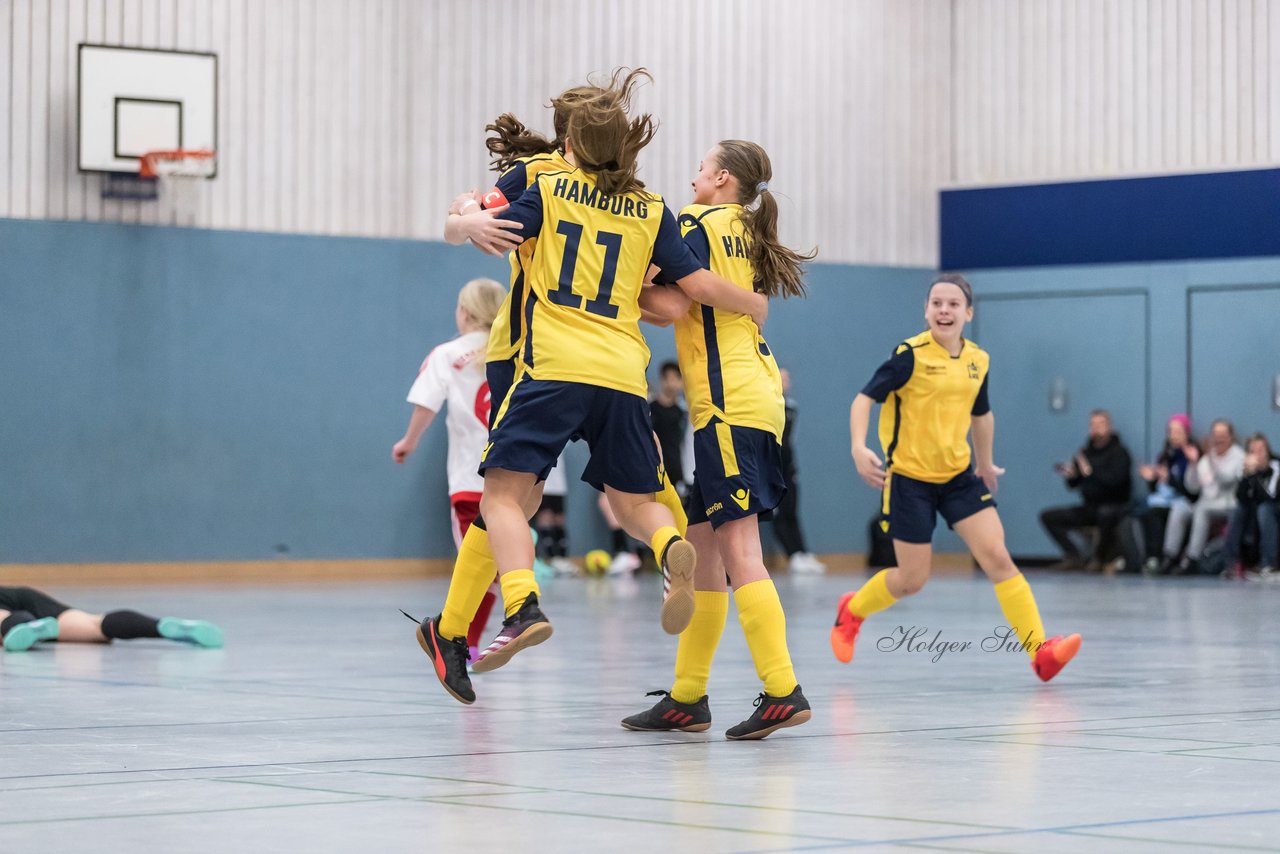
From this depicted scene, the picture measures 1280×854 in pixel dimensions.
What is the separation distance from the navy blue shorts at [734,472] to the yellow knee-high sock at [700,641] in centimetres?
30

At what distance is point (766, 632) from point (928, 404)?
2.92 metres

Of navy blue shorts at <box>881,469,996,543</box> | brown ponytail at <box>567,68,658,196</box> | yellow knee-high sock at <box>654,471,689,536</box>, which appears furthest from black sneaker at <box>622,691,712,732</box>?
navy blue shorts at <box>881,469,996,543</box>

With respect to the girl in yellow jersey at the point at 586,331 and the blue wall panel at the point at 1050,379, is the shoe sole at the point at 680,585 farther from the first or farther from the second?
the blue wall panel at the point at 1050,379

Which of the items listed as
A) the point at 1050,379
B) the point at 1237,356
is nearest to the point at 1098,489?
the point at 1050,379

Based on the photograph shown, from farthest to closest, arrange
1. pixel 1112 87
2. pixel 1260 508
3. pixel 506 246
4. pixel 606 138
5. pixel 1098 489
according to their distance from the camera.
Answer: pixel 1112 87, pixel 1098 489, pixel 1260 508, pixel 606 138, pixel 506 246

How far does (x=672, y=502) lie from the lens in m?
6.16

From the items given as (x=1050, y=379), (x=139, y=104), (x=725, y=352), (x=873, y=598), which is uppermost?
(x=139, y=104)

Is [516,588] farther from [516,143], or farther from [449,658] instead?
[516,143]

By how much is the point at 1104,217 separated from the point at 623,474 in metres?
16.7

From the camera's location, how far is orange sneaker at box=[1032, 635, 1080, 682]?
7793 mm

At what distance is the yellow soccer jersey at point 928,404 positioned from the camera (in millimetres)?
8508

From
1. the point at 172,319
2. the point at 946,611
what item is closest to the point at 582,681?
the point at 946,611

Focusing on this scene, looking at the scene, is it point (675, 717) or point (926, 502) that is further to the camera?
point (926, 502)

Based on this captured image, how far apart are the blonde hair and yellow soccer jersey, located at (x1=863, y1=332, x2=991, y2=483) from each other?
1.74 m
